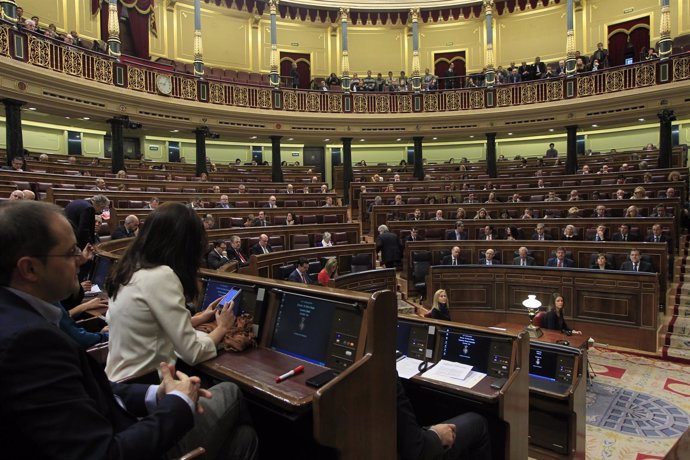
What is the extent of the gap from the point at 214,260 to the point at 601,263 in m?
5.28

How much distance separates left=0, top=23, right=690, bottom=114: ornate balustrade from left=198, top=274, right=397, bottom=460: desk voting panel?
→ 9525 millimetres


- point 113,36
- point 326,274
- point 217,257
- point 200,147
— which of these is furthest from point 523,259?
point 113,36

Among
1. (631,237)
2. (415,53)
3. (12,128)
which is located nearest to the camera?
(631,237)

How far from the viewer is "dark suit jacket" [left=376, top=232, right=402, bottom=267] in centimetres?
811

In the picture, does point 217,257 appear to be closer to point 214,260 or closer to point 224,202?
point 214,260

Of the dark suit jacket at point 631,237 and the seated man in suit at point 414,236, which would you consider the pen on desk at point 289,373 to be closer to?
A: the seated man in suit at point 414,236

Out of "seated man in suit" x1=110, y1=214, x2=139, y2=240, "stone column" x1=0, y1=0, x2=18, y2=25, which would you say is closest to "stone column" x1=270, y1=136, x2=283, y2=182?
"stone column" x1=0, y1=0, x2=18, y2=25

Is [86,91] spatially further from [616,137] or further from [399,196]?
[616,137]

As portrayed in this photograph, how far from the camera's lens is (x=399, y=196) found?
1033cm

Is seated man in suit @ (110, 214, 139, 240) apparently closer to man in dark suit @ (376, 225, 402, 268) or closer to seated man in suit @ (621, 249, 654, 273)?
man in dark suit @ (376, 225, 402, 268)

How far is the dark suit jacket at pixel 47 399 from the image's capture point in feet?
2.81

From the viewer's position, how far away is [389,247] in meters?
8.12

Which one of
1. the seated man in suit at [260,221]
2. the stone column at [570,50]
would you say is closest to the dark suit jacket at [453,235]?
the seated man in suit at [260,221]

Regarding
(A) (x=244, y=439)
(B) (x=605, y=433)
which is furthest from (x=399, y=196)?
(A) (x=244, y=439)
